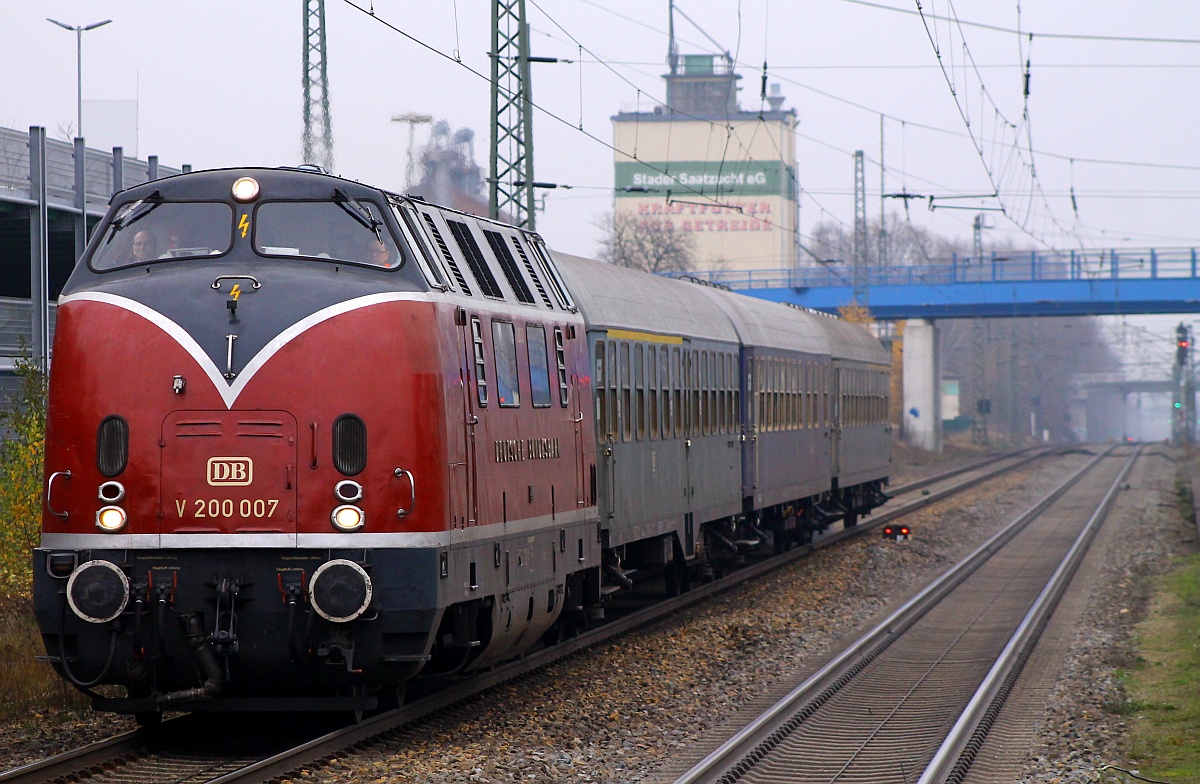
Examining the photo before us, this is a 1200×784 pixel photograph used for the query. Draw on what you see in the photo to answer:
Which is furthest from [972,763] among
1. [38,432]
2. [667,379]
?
[38,432]

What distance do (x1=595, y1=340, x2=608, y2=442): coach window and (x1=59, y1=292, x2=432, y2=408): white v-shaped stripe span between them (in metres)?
5.06

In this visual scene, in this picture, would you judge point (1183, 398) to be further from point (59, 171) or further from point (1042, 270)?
point (59, 171)

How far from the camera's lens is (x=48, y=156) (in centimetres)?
2522

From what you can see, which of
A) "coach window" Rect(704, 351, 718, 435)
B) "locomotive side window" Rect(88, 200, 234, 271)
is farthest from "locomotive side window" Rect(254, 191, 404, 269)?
"coach window" Rect(704, 351, 718, 435)

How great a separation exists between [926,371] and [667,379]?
53597mm

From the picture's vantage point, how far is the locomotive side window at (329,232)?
392 inches

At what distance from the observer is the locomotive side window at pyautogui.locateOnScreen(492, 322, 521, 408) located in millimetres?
11219

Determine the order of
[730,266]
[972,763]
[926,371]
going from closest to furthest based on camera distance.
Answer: [972,763]
[926,371]
[730,266]

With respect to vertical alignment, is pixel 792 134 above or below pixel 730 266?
above

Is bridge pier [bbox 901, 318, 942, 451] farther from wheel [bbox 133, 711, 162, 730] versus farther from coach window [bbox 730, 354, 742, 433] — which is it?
wheel [bbox 133, 711, 162, 730]

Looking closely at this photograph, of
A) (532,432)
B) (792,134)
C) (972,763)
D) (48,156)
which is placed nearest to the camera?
(972,763)

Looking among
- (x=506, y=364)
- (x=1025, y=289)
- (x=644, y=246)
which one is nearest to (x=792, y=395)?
(x=506, y=364)

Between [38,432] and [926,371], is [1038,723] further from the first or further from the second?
[926,371]

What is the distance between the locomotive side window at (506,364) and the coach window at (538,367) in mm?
360
